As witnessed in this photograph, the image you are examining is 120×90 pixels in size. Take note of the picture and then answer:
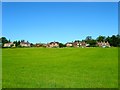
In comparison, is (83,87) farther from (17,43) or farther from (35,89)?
(17,43)

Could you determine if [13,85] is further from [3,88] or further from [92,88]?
[92,88]

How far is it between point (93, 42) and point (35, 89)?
459ft

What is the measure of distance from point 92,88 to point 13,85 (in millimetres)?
3684

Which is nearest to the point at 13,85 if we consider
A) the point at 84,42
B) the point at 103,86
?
the point at 103,86

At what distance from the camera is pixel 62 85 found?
42.5 feet

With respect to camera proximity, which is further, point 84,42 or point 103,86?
point 84,42

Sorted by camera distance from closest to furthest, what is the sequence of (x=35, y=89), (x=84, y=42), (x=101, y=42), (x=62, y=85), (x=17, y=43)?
(x=35, y=89) < (x=62, y=85) < (x=17, y=43) < (x=101, y=42) < (x=84, y=42)

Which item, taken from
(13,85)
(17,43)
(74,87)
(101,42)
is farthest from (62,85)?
(101,42)

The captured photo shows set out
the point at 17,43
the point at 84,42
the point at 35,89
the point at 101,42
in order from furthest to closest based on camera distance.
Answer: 1. the point at 84,42
2. the point at 101,42
3. the point at 17,43
4. the point at 35,89

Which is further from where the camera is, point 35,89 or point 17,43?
point 17,43

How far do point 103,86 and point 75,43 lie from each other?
152 meters

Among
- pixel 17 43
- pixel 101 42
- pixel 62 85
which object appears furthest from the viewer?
pixel 101 42

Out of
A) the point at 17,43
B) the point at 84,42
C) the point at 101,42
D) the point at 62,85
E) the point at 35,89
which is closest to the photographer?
the point at 35,89

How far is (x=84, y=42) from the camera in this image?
159500 millimetres
